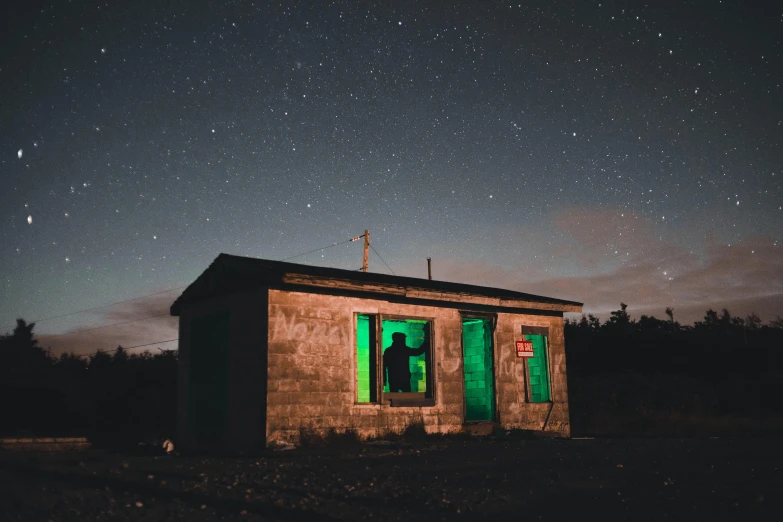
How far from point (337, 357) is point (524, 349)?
6.00m

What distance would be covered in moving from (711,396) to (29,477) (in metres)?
29.7

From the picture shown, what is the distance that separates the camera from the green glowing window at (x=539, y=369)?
1809 cm

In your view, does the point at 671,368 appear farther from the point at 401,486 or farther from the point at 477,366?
the point at 401,486

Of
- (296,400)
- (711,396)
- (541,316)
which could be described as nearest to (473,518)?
(296,400)

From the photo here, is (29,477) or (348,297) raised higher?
(348,297)

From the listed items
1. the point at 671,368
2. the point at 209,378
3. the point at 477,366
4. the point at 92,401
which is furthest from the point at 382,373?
the point at 671,368

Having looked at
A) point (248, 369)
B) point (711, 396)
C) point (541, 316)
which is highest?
point (541, 316)

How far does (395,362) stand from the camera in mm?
17406

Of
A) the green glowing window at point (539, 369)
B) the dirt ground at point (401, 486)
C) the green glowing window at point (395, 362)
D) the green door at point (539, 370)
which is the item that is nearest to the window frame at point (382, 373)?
the green glowing window at point (395, 362)

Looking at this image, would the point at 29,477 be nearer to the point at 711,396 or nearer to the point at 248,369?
the point at 248,369

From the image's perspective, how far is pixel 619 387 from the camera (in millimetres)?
27750

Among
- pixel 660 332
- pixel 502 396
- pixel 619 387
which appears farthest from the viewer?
Answer: pixel 660 332

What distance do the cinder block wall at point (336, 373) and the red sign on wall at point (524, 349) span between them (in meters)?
0.57

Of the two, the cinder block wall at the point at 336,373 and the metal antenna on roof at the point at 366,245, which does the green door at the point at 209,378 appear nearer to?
the cinder block wall at the point at 336,373
